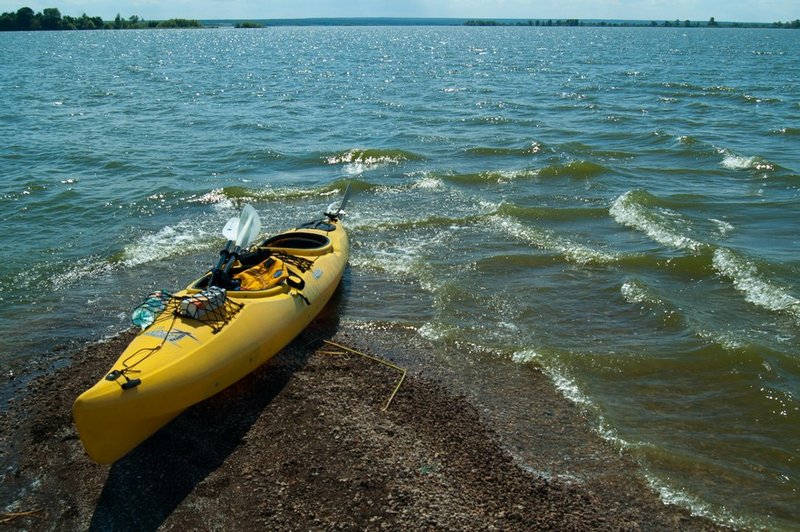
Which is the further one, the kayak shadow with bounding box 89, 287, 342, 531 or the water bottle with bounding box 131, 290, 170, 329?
the water bottle with bounding box 131, 290, 170, 329

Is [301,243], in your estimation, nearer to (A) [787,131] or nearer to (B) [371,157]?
(B) [371,157]

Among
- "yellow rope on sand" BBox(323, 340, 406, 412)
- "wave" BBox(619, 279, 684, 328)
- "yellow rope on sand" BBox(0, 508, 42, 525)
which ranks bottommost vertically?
"yellow rope on sand" BBox(0, 508, 42, 525)

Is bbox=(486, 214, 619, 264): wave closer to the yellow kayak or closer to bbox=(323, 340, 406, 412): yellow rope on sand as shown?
the yellow kayak

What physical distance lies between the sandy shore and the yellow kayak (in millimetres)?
385

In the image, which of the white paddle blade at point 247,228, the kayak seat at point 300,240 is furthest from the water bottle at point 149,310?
the kayak seat at point 300,240

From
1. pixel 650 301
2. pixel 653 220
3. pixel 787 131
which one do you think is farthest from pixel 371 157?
pixel 787 131

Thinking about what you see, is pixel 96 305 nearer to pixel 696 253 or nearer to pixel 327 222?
pixel 327 222

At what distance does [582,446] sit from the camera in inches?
254

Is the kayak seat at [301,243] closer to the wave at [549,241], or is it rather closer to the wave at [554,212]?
the wave at [549,241]

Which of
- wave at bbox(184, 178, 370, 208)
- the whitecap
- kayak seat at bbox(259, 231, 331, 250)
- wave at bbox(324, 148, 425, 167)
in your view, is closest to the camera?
kayak seat at bbox(259, 231, 331, 250)

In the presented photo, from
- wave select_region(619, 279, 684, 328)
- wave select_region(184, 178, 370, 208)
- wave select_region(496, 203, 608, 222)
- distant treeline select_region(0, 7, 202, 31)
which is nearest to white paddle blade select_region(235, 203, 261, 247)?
wave select_region(184, 178, 370, 208)

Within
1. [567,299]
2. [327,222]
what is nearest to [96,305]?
[327,222]

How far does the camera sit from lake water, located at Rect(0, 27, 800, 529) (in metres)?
7.34

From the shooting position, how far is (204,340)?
678 centimetres
